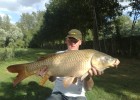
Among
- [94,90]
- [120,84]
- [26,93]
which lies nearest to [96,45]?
[120,84]

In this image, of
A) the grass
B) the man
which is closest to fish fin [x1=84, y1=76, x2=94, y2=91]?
the man

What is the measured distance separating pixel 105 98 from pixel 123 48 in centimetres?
2805

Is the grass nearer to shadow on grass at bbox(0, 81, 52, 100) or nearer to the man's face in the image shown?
shadow on grass at bbox(0, 81, 52, 100)

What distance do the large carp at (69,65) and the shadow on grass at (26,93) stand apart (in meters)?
5.41

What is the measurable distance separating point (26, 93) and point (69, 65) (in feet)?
21.2

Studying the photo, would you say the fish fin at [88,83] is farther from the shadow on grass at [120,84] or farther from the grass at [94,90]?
the shadow on grass at [120,84]

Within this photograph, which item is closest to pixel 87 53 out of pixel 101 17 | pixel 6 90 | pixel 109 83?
pixel 6 90

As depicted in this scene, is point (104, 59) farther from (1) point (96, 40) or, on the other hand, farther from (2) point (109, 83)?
(1) point (96, 40)

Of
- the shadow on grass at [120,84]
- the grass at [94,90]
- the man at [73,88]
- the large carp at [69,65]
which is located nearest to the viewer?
the large carp at [69,65]

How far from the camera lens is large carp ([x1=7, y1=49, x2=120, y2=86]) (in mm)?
5805

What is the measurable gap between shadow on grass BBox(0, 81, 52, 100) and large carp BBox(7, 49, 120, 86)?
17.7ft

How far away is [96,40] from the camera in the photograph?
137 feet

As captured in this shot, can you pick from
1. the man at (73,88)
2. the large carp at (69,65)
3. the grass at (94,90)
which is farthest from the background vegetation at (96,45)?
the large carp at (69,65)

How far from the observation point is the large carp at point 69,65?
5.80 metres
